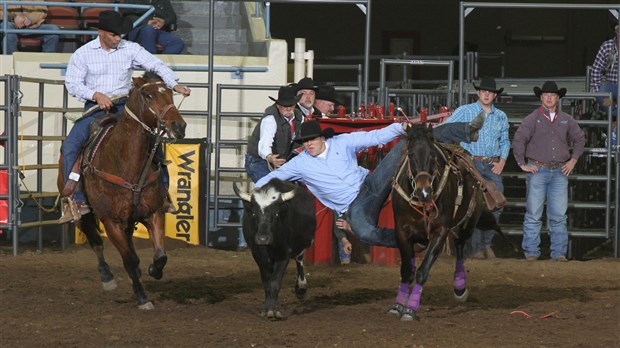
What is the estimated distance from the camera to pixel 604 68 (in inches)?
566

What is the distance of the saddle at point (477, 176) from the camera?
9.81 meters

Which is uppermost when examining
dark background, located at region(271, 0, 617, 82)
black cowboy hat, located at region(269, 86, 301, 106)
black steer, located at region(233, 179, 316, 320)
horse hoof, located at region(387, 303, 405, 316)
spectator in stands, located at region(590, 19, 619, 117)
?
dark background, located at region(271, 0, 617, 82)

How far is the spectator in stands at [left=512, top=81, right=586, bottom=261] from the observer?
13.0 meters

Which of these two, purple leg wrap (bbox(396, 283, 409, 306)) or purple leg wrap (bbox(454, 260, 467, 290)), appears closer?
purple leg wrap (bbox(396, 283, 409, 306))

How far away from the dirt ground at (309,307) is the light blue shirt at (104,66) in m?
1.79

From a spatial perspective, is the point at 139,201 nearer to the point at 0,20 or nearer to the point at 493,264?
the point at 493,264

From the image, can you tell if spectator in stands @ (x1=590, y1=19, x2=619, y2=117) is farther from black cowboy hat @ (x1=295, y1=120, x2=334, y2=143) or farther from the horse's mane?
the horse's mane

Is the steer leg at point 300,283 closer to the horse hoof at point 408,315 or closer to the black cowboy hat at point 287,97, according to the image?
the horse hoof at point 408,315

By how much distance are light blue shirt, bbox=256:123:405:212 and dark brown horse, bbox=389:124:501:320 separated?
413 mm

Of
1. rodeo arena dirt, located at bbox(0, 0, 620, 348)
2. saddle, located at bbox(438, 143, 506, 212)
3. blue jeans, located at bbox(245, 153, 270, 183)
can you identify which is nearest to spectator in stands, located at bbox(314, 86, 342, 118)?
rodeo arena dirt, located at bbox(0, 0, 620, 348)

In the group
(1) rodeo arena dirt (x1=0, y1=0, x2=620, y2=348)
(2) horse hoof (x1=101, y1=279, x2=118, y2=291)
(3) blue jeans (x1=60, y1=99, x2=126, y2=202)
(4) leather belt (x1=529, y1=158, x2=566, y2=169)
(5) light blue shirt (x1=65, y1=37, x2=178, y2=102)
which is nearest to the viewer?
(1) rodeo arena dirt (x1=0, y1=0, x2=620, y2=348)

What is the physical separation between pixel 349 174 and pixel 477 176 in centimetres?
121

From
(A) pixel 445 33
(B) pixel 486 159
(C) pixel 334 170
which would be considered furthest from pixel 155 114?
(A) pixel 445 33

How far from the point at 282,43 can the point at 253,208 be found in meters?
6.68
